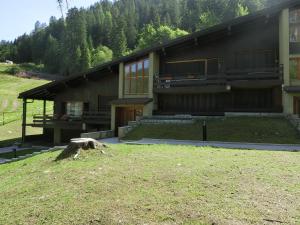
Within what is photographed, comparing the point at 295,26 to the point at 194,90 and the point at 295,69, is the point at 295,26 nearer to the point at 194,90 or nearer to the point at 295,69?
the point at 295,69

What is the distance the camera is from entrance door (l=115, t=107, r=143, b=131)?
24.0 metres

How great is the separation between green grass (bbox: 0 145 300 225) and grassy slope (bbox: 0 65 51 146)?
21.7 m

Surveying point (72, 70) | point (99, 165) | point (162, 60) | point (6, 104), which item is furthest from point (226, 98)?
point (72, 70)

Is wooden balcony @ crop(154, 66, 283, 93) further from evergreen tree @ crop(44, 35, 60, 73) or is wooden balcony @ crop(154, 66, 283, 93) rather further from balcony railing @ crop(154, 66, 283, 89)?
evergreen tree @ crop(44, 35, 60, 73)

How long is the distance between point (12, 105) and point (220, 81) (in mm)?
44943

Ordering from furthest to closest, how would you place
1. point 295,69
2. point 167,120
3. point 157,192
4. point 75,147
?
point 167,120
point 295,69
point 75,147
point 157,192

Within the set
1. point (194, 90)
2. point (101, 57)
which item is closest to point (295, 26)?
point (194, 90)

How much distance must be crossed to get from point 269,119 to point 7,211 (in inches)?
628

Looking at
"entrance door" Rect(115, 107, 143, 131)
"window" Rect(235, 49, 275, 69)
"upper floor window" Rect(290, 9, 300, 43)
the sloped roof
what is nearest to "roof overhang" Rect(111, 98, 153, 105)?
"entrance door" Rect(115, 107, 143, 131)

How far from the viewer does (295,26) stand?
63.9ft

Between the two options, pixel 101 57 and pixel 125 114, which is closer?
pixel 125 114

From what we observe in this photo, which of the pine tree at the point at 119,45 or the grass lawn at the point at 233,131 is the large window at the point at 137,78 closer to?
the grass lawn at the point at 233,131

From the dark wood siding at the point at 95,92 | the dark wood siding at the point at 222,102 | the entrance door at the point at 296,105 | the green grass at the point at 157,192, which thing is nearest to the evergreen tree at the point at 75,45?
the dark wood siding at the point at 95,92

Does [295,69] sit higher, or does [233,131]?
[295,69]
